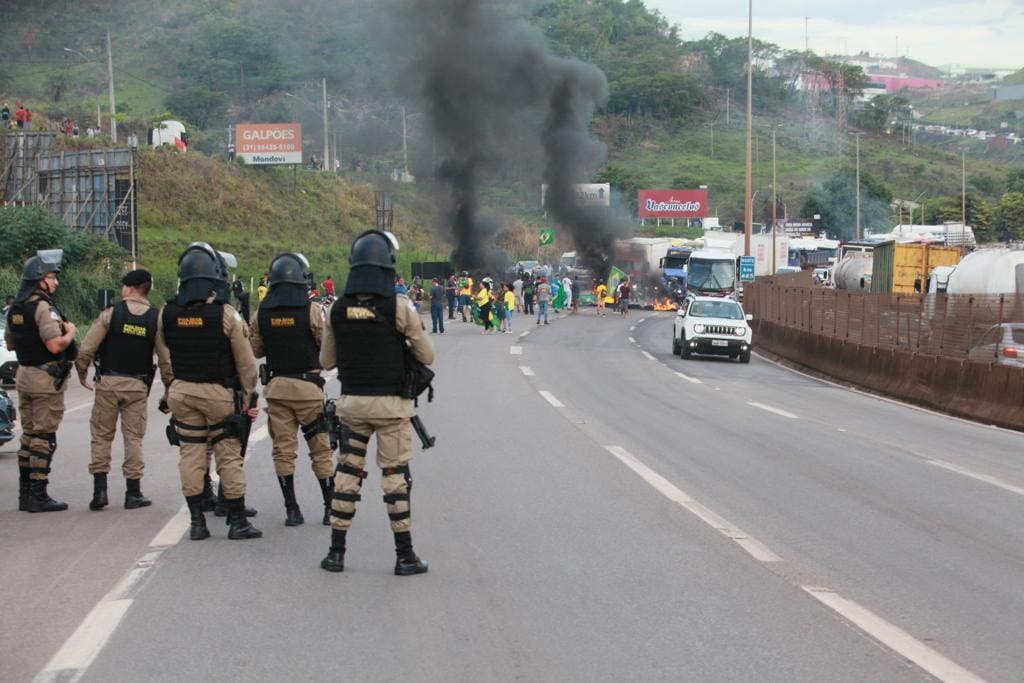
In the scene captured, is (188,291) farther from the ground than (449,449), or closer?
farther from the ground

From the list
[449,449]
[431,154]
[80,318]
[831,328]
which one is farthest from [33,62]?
[449,449]

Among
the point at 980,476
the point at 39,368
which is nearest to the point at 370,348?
the point at 39,368

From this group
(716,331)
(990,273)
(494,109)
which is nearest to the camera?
(990,273)

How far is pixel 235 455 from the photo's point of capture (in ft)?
27.3

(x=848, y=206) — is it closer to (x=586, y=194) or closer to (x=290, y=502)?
(x=586, y=194)

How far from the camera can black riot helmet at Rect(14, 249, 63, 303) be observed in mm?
9570

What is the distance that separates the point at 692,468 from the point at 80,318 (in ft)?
91.8

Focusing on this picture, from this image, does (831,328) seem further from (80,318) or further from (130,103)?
(130,103)

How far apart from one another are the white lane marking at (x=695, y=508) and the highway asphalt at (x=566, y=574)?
0.11 feet

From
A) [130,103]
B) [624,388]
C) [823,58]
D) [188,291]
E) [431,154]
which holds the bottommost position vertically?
[624,388]

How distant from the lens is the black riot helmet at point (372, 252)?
716 cm

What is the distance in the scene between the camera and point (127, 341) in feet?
30.4

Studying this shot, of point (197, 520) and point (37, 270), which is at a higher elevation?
point (37, 270)

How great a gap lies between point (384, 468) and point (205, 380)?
1.86 m
